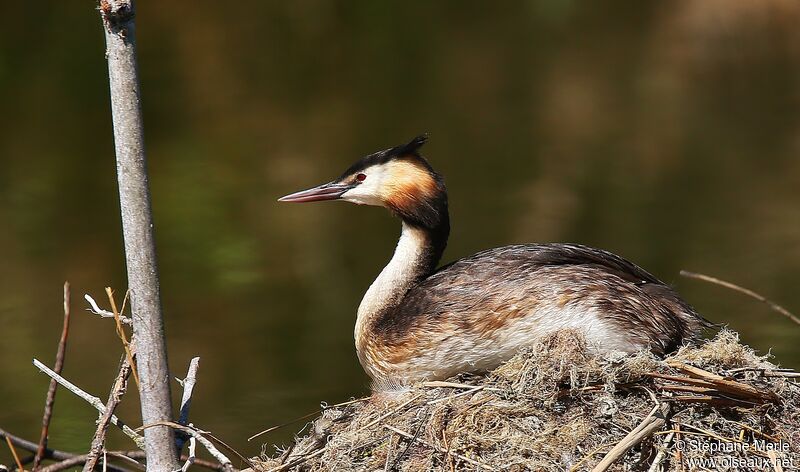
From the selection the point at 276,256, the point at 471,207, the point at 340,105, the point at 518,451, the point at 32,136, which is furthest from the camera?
the point at 340,105

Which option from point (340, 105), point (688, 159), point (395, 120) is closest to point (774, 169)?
point (688, 159)

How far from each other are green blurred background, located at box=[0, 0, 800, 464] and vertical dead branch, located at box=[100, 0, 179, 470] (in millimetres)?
2781

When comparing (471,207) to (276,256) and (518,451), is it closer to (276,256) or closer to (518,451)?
(276,256)

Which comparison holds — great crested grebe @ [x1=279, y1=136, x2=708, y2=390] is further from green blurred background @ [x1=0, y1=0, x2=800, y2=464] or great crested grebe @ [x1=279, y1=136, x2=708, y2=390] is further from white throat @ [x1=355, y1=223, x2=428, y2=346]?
green blurred background @ [x1=0, y1=0, x2=800, y2=464]

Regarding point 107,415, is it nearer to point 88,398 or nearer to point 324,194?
point 88,398

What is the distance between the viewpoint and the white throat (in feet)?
14.6

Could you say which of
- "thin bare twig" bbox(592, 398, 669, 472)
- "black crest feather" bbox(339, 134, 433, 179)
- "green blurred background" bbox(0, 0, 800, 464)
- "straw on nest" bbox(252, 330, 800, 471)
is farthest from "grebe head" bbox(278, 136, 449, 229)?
"green blurred background" bbox(0, 0, 800, 464)

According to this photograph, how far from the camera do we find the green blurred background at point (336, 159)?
7566 millimetres

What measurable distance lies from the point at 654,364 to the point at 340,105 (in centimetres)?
940

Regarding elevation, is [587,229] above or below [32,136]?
below

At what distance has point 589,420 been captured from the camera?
348 cm

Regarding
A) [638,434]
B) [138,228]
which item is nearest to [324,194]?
[138,228]

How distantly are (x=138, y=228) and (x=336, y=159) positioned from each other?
25.3 ft

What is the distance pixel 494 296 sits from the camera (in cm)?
403
